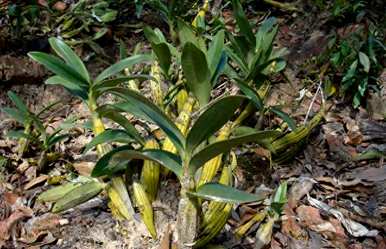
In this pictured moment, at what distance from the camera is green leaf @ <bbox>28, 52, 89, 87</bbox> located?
132 centimetres

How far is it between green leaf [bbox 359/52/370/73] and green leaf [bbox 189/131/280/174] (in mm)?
1105

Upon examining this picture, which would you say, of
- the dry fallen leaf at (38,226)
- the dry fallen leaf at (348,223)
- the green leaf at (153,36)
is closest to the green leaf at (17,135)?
the dry fallen leaf at (38,226)

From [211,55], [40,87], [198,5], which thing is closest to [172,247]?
[211,55]

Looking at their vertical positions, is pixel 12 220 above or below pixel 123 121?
below

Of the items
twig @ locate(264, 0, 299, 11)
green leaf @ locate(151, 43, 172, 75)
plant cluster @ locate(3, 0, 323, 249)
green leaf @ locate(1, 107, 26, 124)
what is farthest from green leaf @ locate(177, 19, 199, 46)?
twig @ locate(264, 0, 299, 11)

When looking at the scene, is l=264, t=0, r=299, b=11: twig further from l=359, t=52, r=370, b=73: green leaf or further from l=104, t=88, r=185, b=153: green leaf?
l=104, t=88, r=185, b=153: green leaf

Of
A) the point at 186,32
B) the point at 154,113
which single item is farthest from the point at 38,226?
the point at 186,32

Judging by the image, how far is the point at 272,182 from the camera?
5.23ft

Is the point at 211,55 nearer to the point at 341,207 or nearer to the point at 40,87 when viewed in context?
the point at 341,207

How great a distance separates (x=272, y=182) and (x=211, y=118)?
0.70m

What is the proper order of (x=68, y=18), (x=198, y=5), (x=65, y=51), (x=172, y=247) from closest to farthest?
(x=172, y=247), (x=65, y=51), (x=68, y=18), (x=198, y=5)

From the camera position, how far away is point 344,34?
91.7 inches

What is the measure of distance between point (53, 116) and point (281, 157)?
952 mm

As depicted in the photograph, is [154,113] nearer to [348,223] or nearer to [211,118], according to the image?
[211,118]
